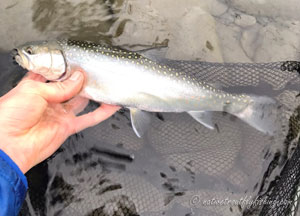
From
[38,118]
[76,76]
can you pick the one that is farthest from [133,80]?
[38,118]

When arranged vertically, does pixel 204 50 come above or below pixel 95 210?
above

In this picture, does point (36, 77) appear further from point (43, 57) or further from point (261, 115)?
point (261, 115)

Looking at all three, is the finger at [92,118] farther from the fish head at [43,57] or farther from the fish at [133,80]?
the fish head at [43,57]

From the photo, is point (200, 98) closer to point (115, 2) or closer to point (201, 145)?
point (201, 145)

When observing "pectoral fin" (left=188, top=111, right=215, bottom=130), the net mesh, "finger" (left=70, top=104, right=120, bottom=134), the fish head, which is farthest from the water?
the fish head

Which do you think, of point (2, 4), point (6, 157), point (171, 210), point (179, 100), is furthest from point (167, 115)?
point (2, 4)

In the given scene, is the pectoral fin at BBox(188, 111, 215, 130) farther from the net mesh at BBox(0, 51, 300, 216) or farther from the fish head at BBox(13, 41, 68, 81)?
the fish head at BBox(13, 41, 68, 81)
